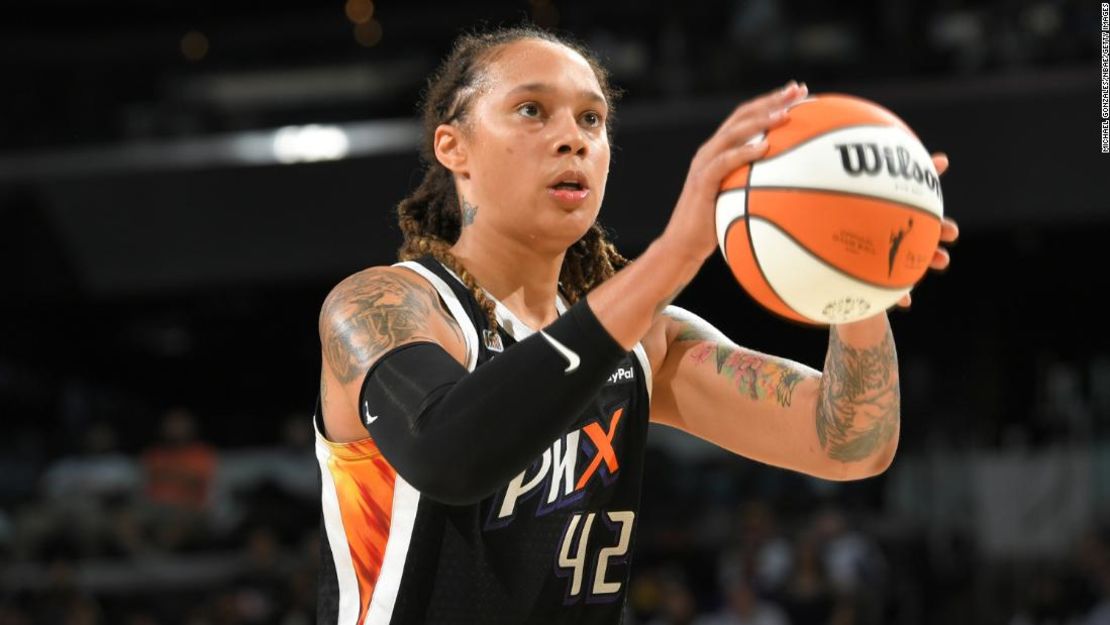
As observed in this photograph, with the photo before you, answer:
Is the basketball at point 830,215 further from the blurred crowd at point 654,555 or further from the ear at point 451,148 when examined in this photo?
the blurred crowd at point 654,555

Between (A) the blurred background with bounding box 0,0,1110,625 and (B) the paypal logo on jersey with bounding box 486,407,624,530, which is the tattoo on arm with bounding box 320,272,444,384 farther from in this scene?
(A) the blurred background with bounding box 0,0,1110,625

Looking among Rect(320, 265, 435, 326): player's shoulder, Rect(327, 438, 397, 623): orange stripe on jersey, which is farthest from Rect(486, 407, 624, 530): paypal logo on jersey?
Rect(320, 265, 435, 326): player's shoulder

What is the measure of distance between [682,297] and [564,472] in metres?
14.2

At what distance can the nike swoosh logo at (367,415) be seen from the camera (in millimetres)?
2834

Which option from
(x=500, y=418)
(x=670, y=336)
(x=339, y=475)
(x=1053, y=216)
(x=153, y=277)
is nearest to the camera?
(x=500, y=418)

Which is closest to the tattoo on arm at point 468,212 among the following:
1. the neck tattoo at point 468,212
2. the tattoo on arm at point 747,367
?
the neck tattoo at point 468,212

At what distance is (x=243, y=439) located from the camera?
16.8 m

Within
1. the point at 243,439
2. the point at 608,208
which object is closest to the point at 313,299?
the point at 243,439

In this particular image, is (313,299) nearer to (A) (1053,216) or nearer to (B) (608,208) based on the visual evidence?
(B) (608,208)

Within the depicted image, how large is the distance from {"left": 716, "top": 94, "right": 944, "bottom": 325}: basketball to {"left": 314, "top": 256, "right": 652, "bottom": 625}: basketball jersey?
1.85ft

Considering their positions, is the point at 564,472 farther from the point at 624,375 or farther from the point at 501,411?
the point at 501,411

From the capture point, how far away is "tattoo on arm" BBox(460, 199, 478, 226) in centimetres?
362

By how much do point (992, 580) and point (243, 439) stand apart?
345 inches

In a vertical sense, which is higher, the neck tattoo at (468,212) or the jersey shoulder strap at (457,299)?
the neck tattoo at (468,212)
